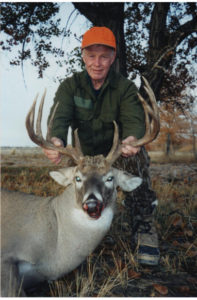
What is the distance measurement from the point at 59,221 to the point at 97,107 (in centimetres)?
166

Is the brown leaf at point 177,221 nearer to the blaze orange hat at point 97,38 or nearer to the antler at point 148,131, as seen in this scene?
the antler at point 148,131

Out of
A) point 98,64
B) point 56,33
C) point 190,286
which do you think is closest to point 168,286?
point 190,286

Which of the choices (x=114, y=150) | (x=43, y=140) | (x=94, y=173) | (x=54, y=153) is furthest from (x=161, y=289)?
(x=43, y=140)

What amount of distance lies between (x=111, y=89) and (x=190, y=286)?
239cm

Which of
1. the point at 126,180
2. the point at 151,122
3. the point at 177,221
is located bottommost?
the point at 177,221

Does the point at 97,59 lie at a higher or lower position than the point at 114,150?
higher

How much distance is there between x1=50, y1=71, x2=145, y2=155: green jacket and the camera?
3.91m

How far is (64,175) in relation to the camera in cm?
310

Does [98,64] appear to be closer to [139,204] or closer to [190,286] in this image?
[139,204]

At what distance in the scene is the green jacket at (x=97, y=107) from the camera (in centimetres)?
391

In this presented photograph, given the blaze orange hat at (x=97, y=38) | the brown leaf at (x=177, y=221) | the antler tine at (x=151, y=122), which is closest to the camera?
the antler tine at (x=151, y=122)

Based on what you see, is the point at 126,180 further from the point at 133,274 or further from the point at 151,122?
the point at 133,274

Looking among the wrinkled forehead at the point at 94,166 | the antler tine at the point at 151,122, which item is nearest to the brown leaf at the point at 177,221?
the antler tine at the point at 151,122

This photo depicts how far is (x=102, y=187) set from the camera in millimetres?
2760
